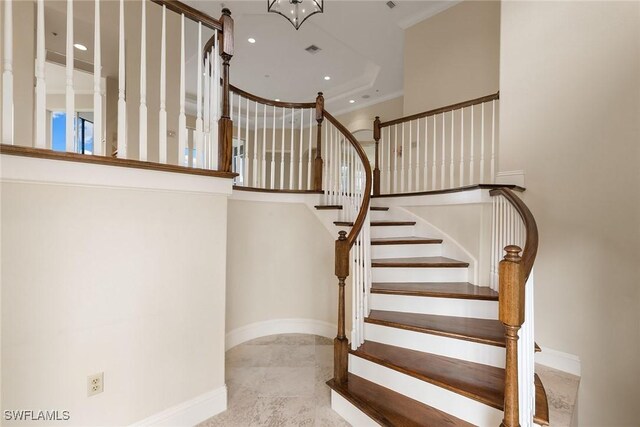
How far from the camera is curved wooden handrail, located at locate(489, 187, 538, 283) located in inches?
51.7

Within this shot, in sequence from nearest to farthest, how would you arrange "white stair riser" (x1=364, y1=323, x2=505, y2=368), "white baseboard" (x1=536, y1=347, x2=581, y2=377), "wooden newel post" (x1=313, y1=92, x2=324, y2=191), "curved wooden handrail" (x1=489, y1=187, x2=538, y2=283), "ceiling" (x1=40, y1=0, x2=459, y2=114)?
"curved wooden handrail" (x1=489, y1=187, x2=538, y2=283) → "white stair riser" (x1=364, y1=323, x2=505, y2=368) → "white baseboard" (x1=536, y1=347, x2=581, y2=377) → "wooden newel post" (x1=313, y1=92, x2=324, y2=191) → "ceiling" (x1=40, y1=0, x2=459, y2=114)

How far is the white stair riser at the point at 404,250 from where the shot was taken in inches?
108

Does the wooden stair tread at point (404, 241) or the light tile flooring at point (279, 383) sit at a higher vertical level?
the wooden stair tread at point (404, 241)

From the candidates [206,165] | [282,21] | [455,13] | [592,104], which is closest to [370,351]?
[206,165]

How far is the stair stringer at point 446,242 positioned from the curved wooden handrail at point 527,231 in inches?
25.4

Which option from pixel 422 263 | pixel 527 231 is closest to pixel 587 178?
pixel 527 231

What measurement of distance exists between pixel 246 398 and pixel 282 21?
17.0 feet

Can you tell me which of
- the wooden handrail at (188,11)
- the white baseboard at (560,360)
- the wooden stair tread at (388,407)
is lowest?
the wooden stair tread at (388,407)

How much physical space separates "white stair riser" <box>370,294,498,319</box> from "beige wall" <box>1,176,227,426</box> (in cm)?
128

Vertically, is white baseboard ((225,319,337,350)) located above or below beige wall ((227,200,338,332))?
below

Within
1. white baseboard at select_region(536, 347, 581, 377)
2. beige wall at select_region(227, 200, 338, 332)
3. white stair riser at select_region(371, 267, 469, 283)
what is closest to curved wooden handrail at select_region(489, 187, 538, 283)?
white stair riser at select_region(371, 267, 469, 283)

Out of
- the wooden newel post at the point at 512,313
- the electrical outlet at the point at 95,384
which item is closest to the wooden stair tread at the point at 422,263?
the wooden newel post at the point at 512,313

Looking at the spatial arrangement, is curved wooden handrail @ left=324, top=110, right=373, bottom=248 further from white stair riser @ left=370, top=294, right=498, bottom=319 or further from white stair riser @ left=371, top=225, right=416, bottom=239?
white stair riser @ left=371, top=225, right=416, bottom=239

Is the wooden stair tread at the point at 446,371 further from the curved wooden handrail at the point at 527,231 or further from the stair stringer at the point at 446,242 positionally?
the stair stringer at the point at 446,242
